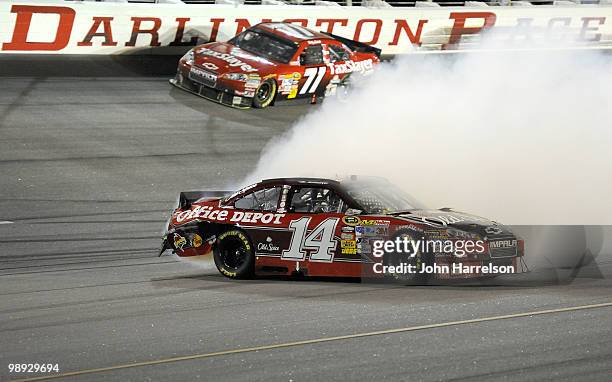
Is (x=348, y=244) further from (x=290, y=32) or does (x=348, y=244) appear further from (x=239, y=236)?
(x=290, y=32)

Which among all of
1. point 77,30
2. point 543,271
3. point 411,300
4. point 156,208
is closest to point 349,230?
point 411,300

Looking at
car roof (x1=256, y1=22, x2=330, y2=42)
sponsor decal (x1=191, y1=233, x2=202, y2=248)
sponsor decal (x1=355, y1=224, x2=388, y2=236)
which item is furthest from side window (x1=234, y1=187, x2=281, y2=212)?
car roof (x1=256, y1=22, x2=330, y2=42)

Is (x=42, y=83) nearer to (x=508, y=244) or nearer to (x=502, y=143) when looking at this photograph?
(x=502, y=143)

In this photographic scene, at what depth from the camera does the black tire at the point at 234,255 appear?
34.4ft

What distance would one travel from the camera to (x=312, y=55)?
20.2 metres

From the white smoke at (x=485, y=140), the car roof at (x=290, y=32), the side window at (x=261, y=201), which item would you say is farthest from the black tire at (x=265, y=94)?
the side window at (x=261, y=201)

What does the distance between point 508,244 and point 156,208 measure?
566cm

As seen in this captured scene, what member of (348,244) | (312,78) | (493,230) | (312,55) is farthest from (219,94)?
(493,230)

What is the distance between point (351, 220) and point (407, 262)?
0.64 metres

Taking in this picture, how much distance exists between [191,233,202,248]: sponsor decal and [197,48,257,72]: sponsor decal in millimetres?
8572

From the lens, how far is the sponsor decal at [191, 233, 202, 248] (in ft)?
35.4

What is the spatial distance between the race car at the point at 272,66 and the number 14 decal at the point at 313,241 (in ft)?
29.7

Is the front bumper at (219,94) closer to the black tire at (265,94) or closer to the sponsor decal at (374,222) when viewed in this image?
the black tire at (265,94)

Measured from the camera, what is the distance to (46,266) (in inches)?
451
